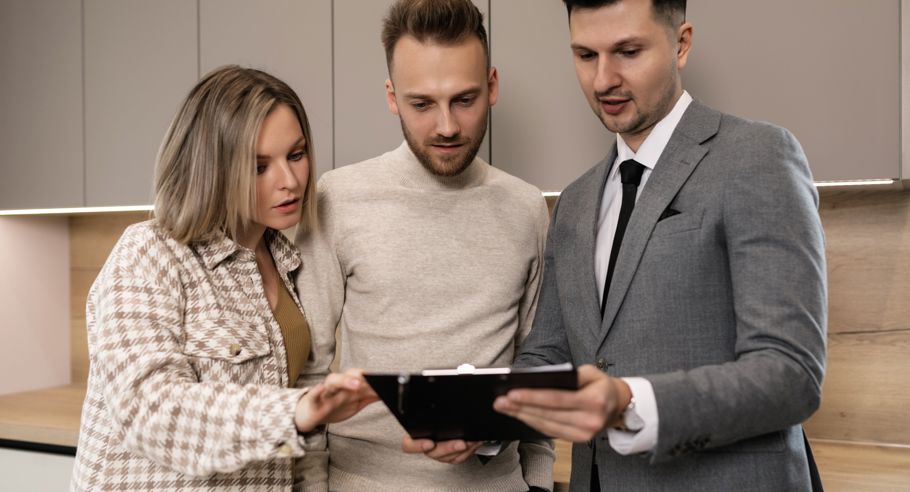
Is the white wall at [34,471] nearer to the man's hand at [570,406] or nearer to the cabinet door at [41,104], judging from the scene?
the cabinet door at [41,104]

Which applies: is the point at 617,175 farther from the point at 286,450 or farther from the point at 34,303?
the point at 34,303

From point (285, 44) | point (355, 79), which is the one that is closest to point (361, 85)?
point (355, 79)

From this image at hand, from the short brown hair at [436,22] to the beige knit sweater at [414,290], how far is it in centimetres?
23

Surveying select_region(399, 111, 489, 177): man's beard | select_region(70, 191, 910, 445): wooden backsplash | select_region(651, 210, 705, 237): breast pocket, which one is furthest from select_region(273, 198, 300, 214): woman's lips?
select_region(70, 191, 910, 445): wooden backsplash

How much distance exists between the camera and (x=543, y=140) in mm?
1991

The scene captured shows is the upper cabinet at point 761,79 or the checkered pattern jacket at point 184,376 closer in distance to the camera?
the checkered pattern jacket at point 184,376

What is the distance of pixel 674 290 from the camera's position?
1160 mm

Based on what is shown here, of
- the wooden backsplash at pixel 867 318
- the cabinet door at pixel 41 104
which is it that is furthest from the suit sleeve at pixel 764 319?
the cabinet door at pixel 41 104

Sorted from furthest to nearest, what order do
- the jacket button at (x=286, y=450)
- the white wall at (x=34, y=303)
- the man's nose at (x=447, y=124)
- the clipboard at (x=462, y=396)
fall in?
the white wall at (x=34, y=303) → the man's nose at (x=447, y=124) → the jacket button at (x=286, y=450) → the clipboard at (x=462, y=396)

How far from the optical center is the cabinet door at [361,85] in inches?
→ 83.4

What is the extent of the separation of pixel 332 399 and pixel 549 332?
0.47 metres

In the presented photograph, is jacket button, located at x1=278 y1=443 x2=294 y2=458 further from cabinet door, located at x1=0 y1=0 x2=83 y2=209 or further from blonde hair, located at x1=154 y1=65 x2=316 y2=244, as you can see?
cabinet door, located at x1=0 y1=0 x2=83 y2=209

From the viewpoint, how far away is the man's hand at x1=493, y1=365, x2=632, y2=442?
0.92 m

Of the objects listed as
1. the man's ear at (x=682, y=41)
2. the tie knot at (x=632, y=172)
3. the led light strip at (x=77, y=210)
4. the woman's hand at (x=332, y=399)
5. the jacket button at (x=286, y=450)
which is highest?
the man's ear at (x=682, y=41)
